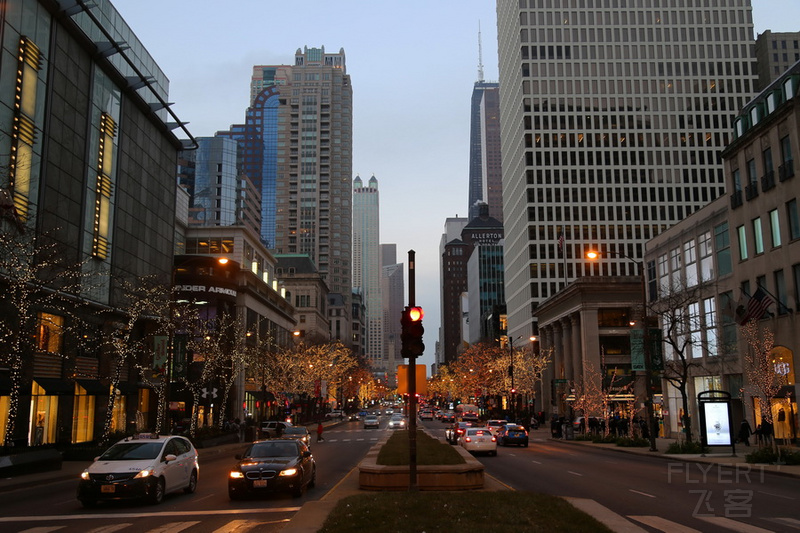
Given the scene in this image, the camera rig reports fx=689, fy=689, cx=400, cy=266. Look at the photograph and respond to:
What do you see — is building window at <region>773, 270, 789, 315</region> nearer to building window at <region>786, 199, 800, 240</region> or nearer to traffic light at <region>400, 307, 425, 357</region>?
building window at <region>786, 199, 800, 240</region>

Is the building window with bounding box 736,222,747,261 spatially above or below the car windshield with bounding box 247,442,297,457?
above

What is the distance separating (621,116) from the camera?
4513 inches

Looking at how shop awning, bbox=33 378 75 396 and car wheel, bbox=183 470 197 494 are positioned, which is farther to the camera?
shop awning, bbox=33 378 75 396

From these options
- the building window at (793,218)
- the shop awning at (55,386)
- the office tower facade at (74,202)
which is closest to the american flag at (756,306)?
the building window at (793,218)

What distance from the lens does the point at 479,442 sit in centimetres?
3603

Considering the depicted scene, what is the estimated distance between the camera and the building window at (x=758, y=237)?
4303 centimetres

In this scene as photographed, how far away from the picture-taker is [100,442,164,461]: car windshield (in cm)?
1800

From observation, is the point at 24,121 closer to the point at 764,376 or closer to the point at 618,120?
the point at 764,376

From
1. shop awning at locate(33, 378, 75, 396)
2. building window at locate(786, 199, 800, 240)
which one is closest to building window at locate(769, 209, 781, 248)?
building window at locate(786, 199, 800, 240)

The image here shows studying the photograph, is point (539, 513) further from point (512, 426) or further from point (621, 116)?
point (621, 116)

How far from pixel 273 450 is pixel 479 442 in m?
18.5

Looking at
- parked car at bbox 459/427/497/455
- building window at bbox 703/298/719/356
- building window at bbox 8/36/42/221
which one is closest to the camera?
parked car at bbox 459/427/497/455

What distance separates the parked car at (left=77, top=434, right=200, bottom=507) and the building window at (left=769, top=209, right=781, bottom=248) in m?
36.5

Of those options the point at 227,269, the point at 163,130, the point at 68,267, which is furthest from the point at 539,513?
the point at 227,269
